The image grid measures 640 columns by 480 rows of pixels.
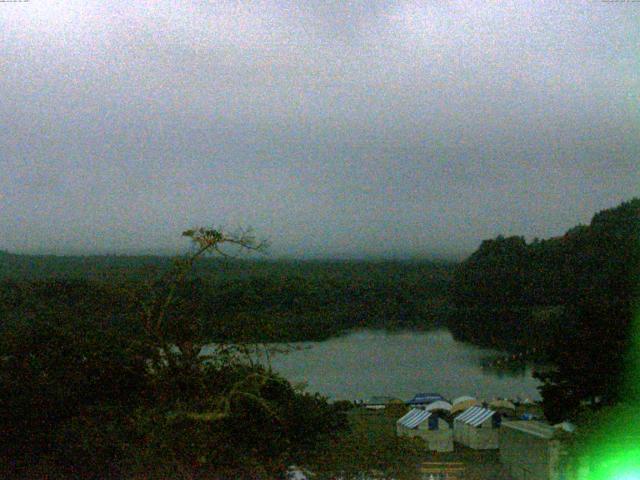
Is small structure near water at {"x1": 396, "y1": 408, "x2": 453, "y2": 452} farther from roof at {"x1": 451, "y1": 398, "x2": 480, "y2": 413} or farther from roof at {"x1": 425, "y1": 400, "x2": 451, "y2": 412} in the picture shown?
roof at {"x1": 425, "y1": 400, "x2": 451, "y2": 412}

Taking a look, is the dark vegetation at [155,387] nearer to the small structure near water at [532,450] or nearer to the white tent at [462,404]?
the small structure near water at [532,450]

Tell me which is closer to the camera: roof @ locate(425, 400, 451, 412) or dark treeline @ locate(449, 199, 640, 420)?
roof @ locate(425, 400, 451, 412)

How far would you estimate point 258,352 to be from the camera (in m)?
3.41

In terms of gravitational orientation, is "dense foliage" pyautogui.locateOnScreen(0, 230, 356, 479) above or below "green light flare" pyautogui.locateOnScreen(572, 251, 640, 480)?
above

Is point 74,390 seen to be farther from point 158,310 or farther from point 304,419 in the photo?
point 304,419

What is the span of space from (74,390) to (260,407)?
88 cm

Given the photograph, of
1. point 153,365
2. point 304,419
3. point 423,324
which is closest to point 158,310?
point 153,365

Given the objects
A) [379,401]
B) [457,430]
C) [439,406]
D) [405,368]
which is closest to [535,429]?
[457,430]

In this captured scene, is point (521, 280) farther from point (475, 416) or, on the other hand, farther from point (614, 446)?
point (614, 446)

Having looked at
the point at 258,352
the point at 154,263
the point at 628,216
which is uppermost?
the point at 628,216

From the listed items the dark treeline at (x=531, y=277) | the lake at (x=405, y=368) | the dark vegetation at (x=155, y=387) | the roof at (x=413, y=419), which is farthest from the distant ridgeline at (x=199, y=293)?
the dark treeline at (x=531, y=277)

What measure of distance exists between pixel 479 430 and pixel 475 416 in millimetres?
583

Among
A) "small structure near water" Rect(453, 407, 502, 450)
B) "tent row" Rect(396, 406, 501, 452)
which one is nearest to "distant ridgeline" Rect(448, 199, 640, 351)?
"small structure near water" Rect(453, 407, 502, 450)

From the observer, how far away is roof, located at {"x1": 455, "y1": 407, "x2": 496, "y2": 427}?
830cm
